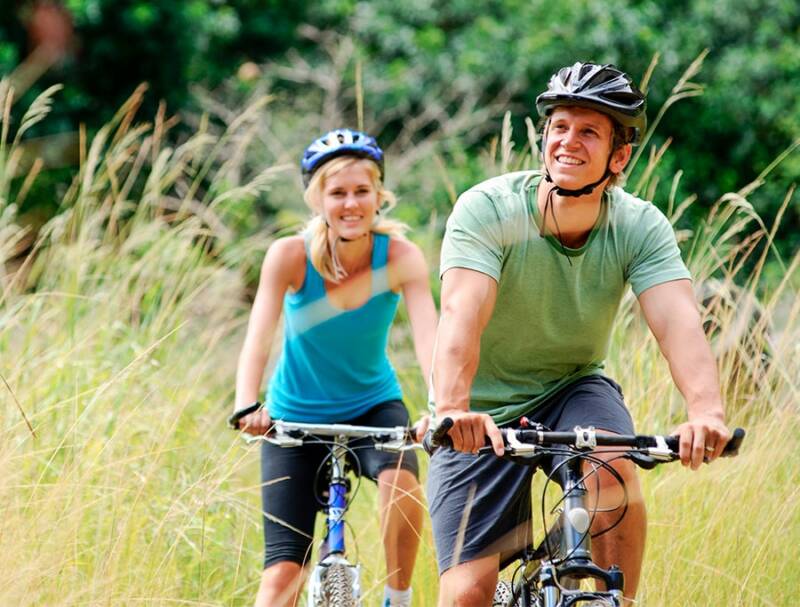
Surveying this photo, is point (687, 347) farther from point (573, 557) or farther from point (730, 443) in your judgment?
point (573, 557)

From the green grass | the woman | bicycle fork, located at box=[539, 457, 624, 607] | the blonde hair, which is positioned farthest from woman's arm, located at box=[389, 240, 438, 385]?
bicycle fork, located at box=[539, 457, 624, 607]

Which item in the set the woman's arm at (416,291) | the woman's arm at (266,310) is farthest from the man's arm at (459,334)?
the woman's arm at (266,310)

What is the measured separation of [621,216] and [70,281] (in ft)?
10.6

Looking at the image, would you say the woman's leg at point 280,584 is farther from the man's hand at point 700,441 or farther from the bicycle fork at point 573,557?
the man's hand at point 700,441

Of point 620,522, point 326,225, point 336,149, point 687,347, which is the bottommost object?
point 620,522

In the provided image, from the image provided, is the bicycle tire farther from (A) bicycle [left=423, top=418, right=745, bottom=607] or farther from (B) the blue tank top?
(A) bicycle [left=423, top=418, right=745, bottom=607]

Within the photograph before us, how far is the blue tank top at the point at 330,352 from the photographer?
185 inches

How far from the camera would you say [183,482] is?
5.03 metres

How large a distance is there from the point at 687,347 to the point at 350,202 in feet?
5.39

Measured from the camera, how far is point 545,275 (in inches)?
143

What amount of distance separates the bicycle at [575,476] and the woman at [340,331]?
1.24m

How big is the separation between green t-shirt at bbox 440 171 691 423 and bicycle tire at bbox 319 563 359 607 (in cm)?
83

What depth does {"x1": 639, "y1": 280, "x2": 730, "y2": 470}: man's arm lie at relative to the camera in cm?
332

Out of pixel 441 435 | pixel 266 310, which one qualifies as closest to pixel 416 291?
pixel 266 310
